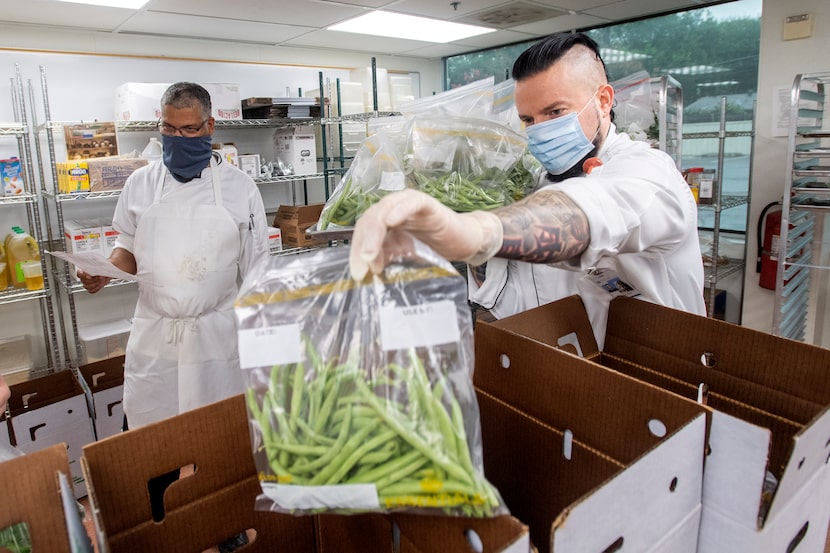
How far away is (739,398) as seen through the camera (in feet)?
3.20

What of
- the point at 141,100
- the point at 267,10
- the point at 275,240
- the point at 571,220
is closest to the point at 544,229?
the point at 571,220

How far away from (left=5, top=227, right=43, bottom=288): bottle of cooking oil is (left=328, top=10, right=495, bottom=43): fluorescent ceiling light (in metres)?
2.38

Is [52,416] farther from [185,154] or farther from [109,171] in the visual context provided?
A: [109,171]

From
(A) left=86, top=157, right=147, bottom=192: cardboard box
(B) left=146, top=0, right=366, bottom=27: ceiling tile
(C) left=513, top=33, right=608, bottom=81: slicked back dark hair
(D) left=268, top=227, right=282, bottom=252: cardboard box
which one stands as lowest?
(D) left=268, top=227, right=282, bottom=252: cardboard box

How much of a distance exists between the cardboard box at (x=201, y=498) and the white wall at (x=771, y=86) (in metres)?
3.56

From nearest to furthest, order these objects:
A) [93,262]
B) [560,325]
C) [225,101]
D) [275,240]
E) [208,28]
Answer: [560,325], [93,262], [208,28], [225,101], [275,240]

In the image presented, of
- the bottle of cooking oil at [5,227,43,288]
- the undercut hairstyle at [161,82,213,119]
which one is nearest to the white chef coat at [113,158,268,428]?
the undercut hairstyle at [161,82,213,119]

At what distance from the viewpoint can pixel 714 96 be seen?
413 cm

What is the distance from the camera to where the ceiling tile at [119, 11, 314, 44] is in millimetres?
3461

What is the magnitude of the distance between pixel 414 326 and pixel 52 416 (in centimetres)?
250

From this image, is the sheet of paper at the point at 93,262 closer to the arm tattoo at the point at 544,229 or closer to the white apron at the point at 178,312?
the white apron at the point at 178,312

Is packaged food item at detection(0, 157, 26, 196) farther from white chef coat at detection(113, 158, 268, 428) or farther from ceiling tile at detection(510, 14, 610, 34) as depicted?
ceiling tile at detection(510, 14, 610, 34)

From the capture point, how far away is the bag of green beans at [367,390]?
0.59 m

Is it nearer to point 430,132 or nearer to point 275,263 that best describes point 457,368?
point 275,263
